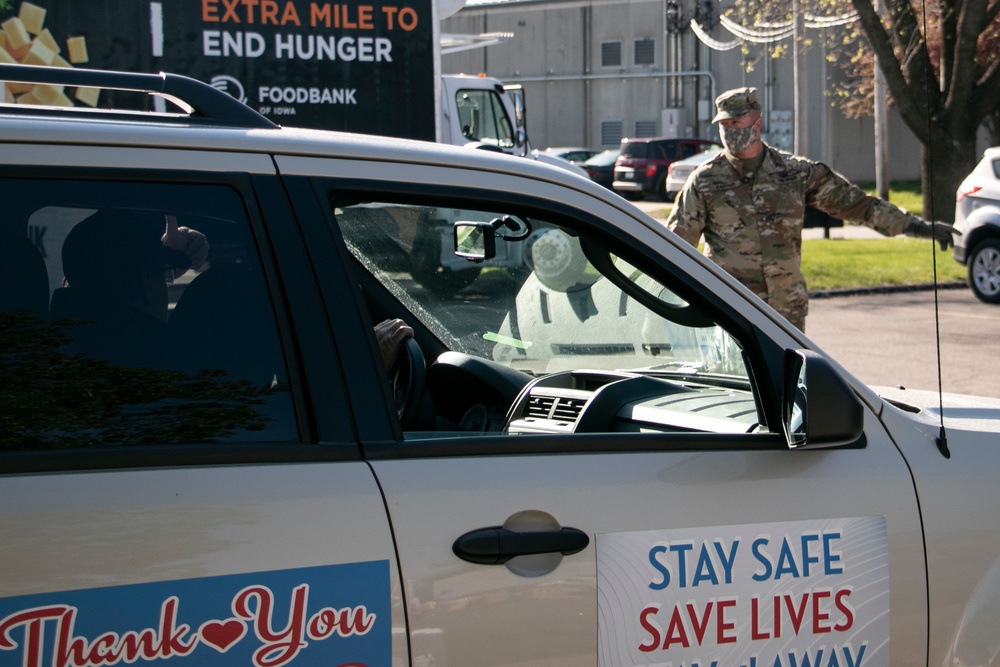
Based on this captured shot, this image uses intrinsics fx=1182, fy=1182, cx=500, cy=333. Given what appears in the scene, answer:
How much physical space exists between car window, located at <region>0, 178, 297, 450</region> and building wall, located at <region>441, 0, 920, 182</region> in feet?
111

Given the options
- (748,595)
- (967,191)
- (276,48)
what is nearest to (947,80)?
(967,191)

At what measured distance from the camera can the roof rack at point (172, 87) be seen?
7.58 feet

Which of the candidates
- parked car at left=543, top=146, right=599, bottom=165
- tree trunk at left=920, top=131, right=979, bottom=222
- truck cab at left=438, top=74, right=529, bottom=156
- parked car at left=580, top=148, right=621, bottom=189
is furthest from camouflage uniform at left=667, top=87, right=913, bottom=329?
parked car at left=543, top=146, right=599, bottom=165

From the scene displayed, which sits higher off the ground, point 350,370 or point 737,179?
point 737,179

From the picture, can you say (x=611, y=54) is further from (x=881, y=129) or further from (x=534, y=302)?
(x=534, y=302)

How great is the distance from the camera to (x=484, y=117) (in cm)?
1509

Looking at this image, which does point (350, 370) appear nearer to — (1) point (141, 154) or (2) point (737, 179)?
(1) point (141, 154)

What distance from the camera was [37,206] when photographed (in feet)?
6.45

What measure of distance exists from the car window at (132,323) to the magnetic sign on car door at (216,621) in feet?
0.81

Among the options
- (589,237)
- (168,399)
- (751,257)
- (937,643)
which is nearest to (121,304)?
(168,399)

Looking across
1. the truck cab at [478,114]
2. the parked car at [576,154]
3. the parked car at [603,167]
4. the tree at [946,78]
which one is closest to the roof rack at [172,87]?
the truck cab at [478,114]

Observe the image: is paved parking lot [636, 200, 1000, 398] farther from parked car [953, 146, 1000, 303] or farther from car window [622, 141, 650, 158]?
car window [622, 141, 650, 158]

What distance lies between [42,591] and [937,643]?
171cm

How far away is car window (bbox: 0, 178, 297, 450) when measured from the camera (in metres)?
1.92
